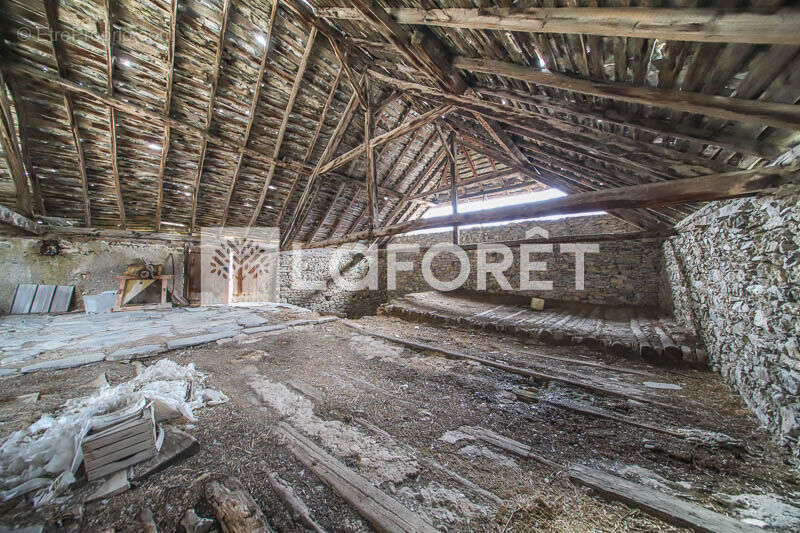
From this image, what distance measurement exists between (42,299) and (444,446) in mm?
10014

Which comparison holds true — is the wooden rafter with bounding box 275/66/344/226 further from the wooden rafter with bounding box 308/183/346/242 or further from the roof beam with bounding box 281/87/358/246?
the wooden rafter with bounding box 308/183/346/242

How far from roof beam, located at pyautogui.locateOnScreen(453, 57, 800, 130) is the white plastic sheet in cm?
398

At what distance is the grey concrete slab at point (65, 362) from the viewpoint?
293 cm

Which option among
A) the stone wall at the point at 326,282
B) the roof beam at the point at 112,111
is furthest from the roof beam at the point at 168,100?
the stone wall at the point at 326,282

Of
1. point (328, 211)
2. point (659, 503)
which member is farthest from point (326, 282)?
point (659, 503)

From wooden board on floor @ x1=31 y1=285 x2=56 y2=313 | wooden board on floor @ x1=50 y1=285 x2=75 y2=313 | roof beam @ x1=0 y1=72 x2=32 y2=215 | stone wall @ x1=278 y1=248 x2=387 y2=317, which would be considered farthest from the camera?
stone wall @ x1=278 y1=248 x2=387 y2=317

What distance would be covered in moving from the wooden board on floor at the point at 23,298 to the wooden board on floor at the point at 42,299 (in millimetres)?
60

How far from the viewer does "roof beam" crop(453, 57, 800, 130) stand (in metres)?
1.39

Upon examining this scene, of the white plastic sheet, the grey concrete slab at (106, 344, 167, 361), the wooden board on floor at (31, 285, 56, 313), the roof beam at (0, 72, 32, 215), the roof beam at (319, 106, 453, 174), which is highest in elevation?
the roof beam at (319, 106, 453, 174)

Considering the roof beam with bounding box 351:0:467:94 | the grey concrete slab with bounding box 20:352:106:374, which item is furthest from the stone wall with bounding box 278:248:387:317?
the roof beam with bounding box 351:0:467:94

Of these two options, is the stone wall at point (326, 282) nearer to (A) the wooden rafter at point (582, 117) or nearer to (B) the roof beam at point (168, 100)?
(B) the roof beam at point (168, 100)

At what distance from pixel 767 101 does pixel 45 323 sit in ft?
33.4

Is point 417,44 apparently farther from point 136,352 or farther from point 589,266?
point 589,266

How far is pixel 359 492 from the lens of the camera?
1.46 metres
